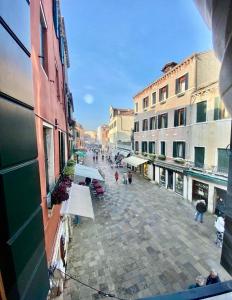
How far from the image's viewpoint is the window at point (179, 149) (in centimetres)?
1670

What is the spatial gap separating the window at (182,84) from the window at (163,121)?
301 centimetres

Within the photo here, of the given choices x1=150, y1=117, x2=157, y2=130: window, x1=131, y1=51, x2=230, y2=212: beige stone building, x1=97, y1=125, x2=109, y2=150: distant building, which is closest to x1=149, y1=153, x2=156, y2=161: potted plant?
x1=131, y1=51, x2=230, y2=212: beige stone building

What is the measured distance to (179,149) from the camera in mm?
17266

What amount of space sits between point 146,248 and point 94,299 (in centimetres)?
365

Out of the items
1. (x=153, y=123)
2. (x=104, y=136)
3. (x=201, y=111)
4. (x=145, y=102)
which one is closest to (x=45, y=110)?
(x=201, y=111)

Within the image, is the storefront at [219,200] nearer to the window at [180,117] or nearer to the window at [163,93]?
the window at [180,117]

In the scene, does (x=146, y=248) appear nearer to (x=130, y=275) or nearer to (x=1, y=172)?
(x=130, y=275)

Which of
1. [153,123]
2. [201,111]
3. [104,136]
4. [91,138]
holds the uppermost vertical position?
[201,111]

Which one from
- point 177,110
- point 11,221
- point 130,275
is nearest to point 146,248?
point 130,275

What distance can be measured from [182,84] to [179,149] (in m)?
6.20

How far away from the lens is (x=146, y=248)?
9.14 meters

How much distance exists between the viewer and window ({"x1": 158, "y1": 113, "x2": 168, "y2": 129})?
1955 cm

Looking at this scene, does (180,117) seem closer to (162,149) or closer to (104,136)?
(162,149)

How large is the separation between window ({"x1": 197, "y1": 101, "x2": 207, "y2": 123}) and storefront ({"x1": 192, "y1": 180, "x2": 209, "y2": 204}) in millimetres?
5149
